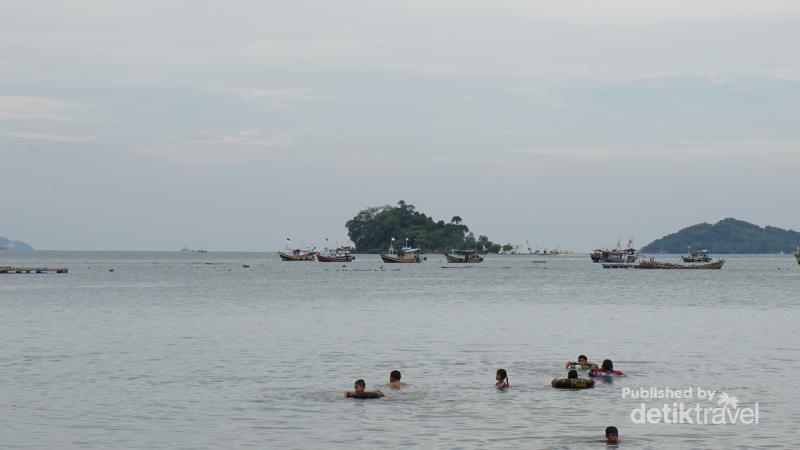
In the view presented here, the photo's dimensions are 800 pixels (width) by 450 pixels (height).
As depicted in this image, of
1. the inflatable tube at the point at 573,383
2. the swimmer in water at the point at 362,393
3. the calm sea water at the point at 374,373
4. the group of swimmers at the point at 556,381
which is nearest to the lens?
the calm sea water at the point at 374,373

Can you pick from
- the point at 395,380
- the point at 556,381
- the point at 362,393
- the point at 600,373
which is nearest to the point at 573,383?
the point at 556,381

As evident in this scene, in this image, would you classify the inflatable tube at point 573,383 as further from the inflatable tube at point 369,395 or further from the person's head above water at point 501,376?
the inflatable tube at point 369,395

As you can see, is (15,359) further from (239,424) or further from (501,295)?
(501,295)

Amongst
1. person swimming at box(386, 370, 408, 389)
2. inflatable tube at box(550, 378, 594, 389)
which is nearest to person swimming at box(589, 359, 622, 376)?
inflatable tube at box(550, 378, 594, 389)

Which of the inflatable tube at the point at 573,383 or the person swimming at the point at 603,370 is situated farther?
the person swimming at the point at 603,370

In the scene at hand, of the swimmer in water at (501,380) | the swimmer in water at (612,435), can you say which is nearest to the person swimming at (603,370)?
the swimmer in water at (501,380)

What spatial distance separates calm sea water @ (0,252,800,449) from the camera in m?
31.6

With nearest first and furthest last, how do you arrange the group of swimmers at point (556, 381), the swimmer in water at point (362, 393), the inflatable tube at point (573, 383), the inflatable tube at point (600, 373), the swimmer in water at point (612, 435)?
the swimmer in water at point (612, 435), the swimmer in water at point (362, 393), the group of swimmers at point (556, 381), the inflatable tube at point (573, 383), the inflatable tube at point (600, 373)

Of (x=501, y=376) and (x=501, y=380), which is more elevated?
(x=501, y=376)

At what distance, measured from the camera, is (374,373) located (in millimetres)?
45500

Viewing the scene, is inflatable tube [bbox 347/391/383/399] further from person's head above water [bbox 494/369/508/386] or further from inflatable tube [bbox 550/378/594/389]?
inflatable tube [bbox 550/378/594/389]

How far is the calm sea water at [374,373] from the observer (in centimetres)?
3162

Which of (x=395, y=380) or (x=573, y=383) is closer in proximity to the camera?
(x=573, y=383)

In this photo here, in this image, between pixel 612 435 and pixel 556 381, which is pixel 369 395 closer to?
pixel 556 381
